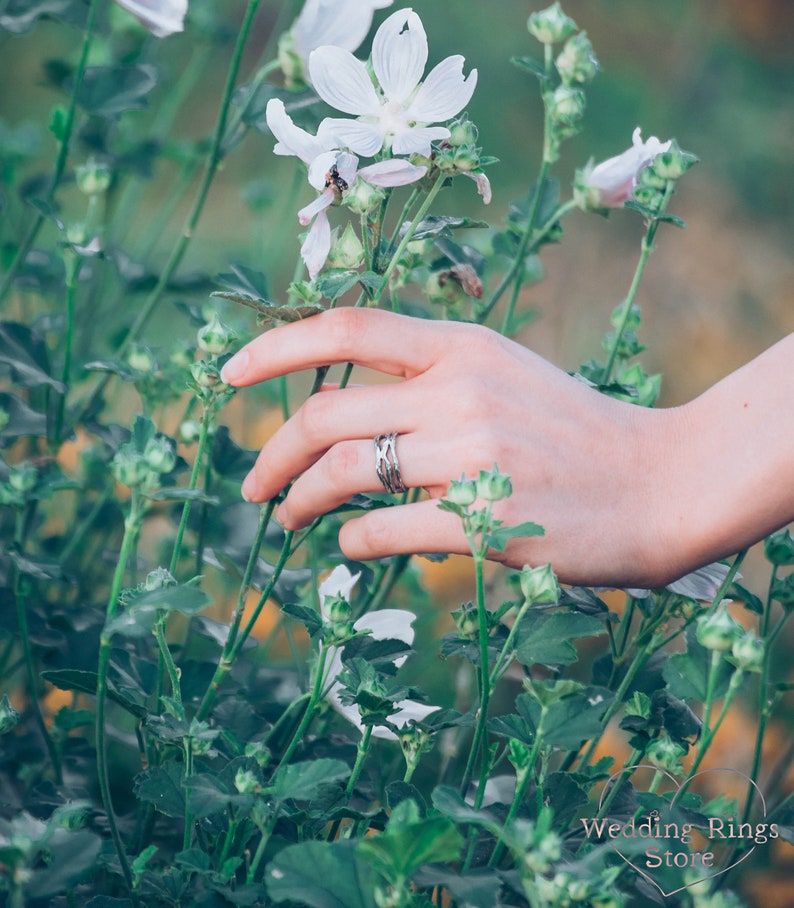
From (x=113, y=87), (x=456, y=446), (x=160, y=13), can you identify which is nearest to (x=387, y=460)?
(x=456, y=446)

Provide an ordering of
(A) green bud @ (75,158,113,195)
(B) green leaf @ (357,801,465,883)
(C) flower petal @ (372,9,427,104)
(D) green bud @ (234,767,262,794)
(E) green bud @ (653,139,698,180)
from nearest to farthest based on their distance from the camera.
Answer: (B) green leaf @ (357,801,465,883)
(D) green bud @ (234,767,262,794)
(C) flower petal @ (372,9,427,104)
(E) green bud @ (653,139,698,180)
(A) green bud @ (75,158,113,195)

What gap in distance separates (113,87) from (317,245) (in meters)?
0.41

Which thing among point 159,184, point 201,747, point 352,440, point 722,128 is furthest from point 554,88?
point 722,128

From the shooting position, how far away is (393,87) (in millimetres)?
656

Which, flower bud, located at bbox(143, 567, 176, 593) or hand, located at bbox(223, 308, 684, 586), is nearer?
flower bud, located at bbox(143, 567, 176, 593)

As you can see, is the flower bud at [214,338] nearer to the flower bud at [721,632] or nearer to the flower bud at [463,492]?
the flower bud at [463,492]

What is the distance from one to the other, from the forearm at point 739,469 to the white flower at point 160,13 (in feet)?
1.55

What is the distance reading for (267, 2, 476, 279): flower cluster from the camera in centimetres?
61

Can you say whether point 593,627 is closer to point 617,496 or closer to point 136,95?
point 617,496

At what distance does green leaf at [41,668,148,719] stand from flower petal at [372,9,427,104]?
395 millimetres

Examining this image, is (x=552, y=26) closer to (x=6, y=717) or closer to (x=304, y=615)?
(x=304, y=615)

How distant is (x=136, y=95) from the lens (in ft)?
3.03

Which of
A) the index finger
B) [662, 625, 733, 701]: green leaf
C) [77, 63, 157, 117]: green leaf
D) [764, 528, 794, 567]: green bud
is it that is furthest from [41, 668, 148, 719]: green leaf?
[77, 63, 157, 117]: green leaf

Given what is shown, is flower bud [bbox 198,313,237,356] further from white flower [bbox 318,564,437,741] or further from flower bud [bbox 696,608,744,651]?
flower bud [bbox 696,608,744,651]
